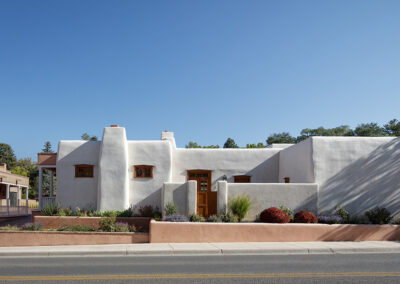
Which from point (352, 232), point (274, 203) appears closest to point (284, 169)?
point (274, 203)

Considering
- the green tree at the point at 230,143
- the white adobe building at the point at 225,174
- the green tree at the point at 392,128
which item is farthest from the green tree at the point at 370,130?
the white adobe building at the point at 225,174

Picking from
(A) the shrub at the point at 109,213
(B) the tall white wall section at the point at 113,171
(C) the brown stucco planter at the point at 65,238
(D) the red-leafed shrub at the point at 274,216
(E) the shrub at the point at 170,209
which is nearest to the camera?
(C) the brown stucco planter at the point at 65,238

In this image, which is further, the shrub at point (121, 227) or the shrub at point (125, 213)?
the shrub at point (125, 213)

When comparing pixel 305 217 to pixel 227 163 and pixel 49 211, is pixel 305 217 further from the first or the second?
pixel 49 211

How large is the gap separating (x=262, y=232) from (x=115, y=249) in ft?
19.0

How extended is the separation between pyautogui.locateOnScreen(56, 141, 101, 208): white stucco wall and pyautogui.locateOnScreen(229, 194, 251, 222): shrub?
7666 millimetres

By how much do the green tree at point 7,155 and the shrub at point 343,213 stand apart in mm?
57742

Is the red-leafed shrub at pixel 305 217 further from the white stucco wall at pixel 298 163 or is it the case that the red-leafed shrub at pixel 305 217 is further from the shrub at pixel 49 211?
the shrub at pixel 49 211

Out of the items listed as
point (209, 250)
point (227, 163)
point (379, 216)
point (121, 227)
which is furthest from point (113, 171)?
point (379, 216)

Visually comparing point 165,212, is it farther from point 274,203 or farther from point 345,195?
point 345,195

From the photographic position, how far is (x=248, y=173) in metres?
21.0

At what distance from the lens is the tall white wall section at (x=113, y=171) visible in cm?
1862

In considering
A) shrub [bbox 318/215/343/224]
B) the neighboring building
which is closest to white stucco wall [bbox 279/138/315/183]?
shrub [bbox 318/215/343/224]

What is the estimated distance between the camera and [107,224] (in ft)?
52.6
